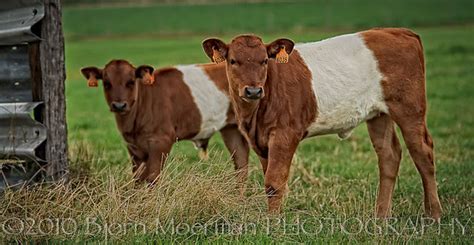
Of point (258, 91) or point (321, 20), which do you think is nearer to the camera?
point (258, 91)

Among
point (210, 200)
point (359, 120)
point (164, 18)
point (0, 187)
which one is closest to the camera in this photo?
point (210, 200)

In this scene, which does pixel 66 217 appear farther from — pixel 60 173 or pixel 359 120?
pixel 359 120

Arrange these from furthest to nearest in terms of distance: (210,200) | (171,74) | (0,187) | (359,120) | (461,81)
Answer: (461,81) → (171,74) → (359,120) → (0,187) → (210,200)

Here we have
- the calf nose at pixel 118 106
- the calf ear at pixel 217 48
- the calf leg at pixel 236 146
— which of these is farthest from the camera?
the calf leg at pixel 236 146

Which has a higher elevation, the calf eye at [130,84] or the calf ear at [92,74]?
the calf ear at [92,74]

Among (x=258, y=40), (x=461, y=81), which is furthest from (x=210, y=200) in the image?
(x=461, y=81)

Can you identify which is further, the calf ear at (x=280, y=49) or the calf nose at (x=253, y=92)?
the calf ear at (x=280, y=49)

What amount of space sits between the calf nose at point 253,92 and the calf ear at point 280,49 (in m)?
0.47

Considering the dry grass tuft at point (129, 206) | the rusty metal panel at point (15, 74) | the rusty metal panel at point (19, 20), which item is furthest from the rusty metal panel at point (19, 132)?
the rusty metal panel at point (19, 20)

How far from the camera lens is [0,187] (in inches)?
318

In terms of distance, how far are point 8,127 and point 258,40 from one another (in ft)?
7.91

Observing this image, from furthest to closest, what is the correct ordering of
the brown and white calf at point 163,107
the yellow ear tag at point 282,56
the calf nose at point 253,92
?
the brown and white calf at point 163,107, the yellow ear tag at point 282,56, the calf nose at point 253,92

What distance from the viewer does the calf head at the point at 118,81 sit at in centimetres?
1000

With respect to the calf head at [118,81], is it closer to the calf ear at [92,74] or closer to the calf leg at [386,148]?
the calf ear at [92,74]
